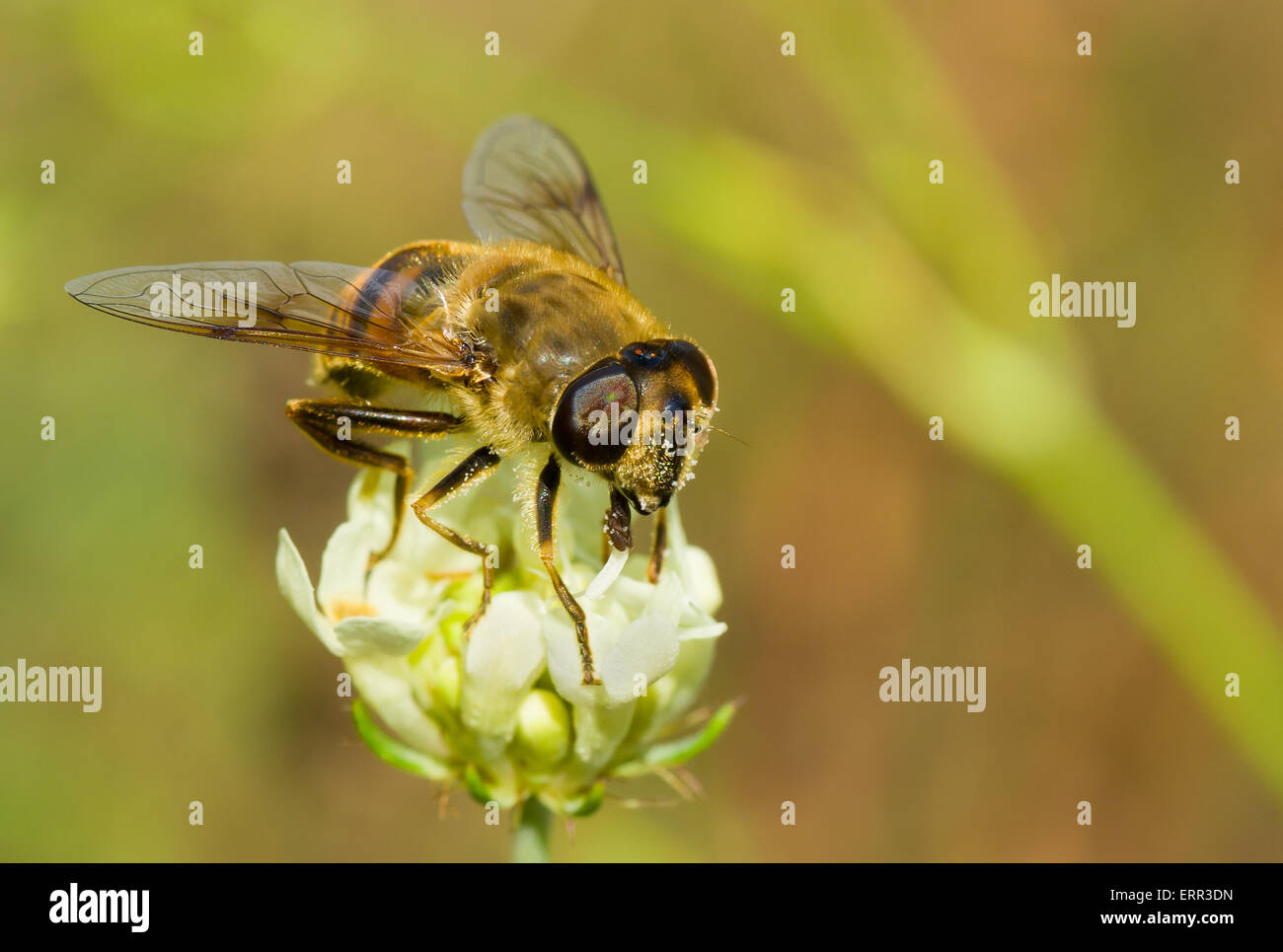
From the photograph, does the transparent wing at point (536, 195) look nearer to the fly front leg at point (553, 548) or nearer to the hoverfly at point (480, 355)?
the hoverfly at point (480, 355)

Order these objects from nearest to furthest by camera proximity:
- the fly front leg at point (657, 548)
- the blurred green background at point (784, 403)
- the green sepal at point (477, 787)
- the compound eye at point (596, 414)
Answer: the compound eye at point (596, 414) < the green sepal at point (477, 787) < the fly front leg at point (657, 548) < the blurred green background at point (784, 403)

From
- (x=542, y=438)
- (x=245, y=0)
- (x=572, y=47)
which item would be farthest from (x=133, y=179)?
(x=542, y=438)

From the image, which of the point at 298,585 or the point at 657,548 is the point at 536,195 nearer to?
the point at 657,548

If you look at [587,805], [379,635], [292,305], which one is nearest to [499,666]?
[379,635]

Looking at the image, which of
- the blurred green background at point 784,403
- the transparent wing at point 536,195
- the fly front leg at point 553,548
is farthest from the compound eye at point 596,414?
the blurred green background at point 784,403

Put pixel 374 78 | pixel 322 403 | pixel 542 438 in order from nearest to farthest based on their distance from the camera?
pixel 542 438, pixel 322 403, pixel 374 78

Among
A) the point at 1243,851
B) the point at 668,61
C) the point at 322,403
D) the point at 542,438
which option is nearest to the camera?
the point at 542,438

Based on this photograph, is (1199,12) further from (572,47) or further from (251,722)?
(251,722)

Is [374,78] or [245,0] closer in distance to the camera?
[245,0]
